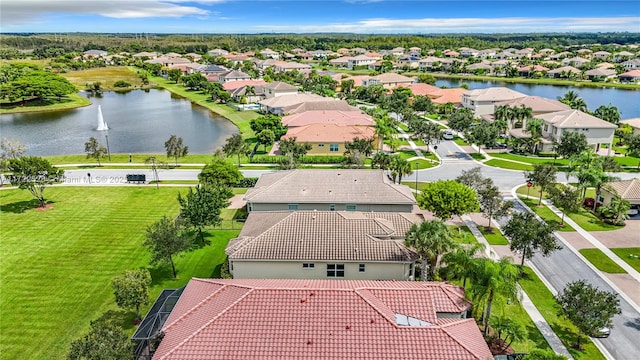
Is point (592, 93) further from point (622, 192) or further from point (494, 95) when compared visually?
point (622, 192)

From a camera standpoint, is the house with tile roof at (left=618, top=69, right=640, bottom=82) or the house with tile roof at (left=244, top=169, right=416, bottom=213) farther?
the house with tile roof at (left=618, top=69, right=640, bottom=82)

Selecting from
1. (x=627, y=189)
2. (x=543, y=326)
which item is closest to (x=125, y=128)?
(x=543, y=326)

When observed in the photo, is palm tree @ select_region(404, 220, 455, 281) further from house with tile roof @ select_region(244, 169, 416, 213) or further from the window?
house with tile roof @ select_region(244, 169, 416, 213)

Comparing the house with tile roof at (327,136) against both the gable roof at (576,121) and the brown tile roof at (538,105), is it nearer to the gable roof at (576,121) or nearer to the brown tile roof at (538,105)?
the gable roof at (576,121)

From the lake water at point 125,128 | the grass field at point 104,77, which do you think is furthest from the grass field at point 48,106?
the grass field at point 104,77

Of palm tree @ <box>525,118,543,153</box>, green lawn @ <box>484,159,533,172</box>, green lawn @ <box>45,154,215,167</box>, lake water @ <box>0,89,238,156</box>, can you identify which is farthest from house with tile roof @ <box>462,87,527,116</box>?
green lawn @ <box>45,154,215,167</box>

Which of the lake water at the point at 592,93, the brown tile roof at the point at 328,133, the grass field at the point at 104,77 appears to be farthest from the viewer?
the grass field at the point at 104,77
